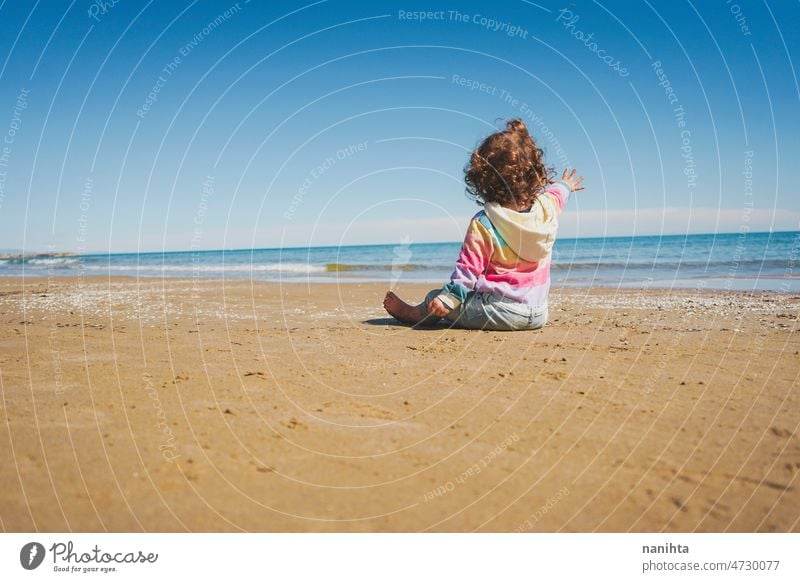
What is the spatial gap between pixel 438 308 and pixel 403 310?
0.73m

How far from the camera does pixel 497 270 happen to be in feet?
16.9

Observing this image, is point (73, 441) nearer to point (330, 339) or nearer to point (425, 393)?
point (425, 393)

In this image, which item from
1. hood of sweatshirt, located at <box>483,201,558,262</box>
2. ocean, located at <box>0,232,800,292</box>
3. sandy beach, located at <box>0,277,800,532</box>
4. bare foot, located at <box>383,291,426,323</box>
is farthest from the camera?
ocean, located at <box>0,232,800,292</box>

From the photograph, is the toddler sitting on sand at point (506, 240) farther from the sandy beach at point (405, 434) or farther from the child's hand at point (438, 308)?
the sandy beach at point (405, 434)

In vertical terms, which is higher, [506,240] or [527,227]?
[527,227]

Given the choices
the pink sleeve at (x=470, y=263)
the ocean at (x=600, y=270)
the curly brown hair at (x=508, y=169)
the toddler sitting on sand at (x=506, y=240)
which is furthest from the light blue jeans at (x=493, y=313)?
the ocean at (x=600, y=270)

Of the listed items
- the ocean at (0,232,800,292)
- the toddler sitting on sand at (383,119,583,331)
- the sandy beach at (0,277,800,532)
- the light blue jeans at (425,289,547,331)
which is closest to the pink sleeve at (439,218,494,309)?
the toddler sitting on sand at (383,119,583,331)

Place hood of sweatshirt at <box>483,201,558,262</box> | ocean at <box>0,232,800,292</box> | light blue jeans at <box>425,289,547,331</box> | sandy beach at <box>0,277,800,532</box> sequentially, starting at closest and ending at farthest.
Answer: sandy beach at <box>0,277,800,532</box> < hood of sweatshirt at <box>483,201,558,262</box> < light blue jeans at <box>425,289,547,331</box> < ocean at <box>0,232,800,292</box>

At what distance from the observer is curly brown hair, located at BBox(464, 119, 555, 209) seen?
514cm

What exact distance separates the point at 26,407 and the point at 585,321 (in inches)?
215

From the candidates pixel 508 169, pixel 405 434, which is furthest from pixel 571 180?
pixel 405 434

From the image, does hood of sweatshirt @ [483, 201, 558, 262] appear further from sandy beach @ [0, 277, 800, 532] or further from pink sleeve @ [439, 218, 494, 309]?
sandy beach @ [0, 277, 800, 532]

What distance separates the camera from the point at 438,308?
5.28 meters

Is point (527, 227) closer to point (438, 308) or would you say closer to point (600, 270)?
point (438, 308)
